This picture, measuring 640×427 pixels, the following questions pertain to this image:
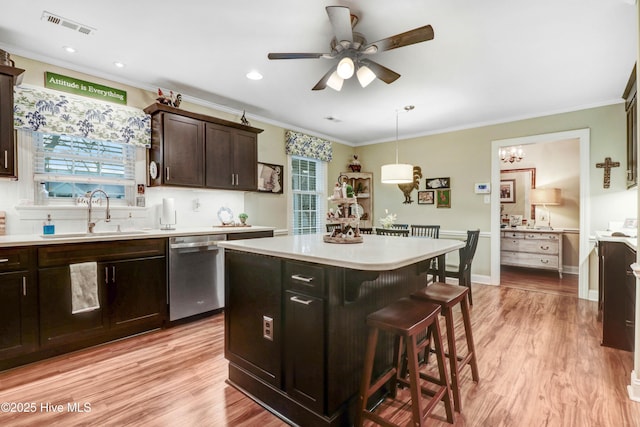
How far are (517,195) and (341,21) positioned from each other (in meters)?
5.85

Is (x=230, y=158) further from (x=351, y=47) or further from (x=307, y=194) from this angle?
(x=351, y=47)

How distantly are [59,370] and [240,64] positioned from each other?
289 cm

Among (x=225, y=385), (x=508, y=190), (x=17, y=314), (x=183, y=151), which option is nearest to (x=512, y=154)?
(x=508, y=190)

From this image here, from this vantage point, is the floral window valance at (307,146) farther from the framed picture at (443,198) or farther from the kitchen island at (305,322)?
the kitchen island at (305,322)

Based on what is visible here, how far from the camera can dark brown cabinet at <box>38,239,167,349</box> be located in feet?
Answer: 7.88

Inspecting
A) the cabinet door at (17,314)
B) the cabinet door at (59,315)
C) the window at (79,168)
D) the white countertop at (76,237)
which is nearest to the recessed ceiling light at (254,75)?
the window at (79,168)

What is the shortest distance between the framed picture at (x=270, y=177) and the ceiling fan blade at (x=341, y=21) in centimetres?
262

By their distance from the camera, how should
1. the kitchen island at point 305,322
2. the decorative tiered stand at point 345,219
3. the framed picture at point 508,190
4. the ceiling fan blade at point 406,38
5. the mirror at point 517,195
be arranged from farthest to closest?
Answer: the framed picture at point 508,190
the mirror at point 517,195
the decorative tiered stand at point 345,219
the ceiling fan blade at point 406,38
the kitchen island at point 305,322

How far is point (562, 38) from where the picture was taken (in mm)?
2461

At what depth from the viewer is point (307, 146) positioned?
204 inches

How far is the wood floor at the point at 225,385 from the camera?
68.7 inches

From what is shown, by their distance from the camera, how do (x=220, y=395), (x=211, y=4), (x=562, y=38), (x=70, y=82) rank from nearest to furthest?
1. (x=220, y=395)
2. (x=211, y=4)
3. (x=562, y=38)
4. (x=70, y=82)

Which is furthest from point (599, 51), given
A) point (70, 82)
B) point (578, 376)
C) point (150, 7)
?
point (70, 82)

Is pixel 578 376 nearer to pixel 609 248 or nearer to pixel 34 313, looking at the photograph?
pixel 609 248
